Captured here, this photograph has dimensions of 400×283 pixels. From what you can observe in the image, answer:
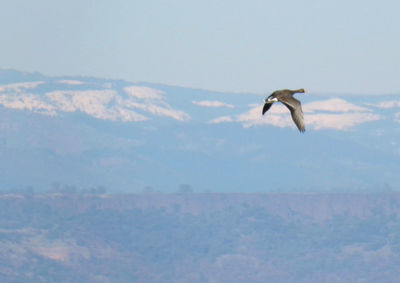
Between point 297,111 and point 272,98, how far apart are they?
0.61 m

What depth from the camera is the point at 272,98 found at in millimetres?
23156

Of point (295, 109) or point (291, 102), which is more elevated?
point (291, 102)

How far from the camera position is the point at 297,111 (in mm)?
23031

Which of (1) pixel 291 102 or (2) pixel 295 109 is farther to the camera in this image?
(1) pixel 291 102

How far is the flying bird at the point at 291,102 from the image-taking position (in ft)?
75.0

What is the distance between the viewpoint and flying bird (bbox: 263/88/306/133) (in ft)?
75.0

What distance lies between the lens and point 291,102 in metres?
23.3
